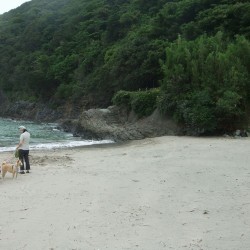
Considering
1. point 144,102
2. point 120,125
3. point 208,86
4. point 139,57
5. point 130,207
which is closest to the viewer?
point 130,207

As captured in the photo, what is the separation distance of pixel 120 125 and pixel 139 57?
→ 1225 cm

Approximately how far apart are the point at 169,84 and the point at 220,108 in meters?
4.72

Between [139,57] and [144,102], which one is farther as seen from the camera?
[139,57]

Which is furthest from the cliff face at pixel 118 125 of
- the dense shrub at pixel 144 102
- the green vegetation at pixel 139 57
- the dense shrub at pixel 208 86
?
the dense shrub at pixel 208 86

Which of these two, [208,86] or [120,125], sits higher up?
[208,86]

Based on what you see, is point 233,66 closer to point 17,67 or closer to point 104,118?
point 104,118

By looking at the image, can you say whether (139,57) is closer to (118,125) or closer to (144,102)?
(144,102)

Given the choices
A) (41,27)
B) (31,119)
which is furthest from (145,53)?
(41,27)

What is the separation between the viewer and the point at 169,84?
2836 centimetres

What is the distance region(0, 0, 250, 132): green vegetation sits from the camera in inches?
1032

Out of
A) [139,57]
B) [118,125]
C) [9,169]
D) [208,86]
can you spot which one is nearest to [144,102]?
[118,125]

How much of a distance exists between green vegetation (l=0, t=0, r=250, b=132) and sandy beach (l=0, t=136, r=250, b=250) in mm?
12087

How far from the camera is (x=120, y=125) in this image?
32156 millimetres

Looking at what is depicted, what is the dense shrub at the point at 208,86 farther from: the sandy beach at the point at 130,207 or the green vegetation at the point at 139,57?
the sandy beach at the point at 130,207
